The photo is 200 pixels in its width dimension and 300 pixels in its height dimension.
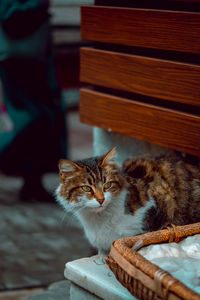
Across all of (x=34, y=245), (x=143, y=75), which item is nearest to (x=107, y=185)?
(x=143, y=75)

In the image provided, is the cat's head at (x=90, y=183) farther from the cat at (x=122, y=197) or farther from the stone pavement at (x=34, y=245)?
the stone pavement at (x=34, y=245)

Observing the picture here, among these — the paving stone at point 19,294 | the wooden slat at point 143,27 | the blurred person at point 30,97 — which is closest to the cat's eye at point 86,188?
the wooden slat at point 143,27

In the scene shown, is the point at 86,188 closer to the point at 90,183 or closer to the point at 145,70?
the point at 90,183

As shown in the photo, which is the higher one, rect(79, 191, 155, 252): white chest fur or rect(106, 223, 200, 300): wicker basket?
rect(106, 223, 200, 300): wicker basket

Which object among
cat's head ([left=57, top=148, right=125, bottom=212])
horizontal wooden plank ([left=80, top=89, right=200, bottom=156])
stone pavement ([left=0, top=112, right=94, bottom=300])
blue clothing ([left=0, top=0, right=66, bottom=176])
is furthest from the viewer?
blue clothing ([left=0, top=0, right=66, bottom=176])

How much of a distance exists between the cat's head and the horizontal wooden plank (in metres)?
0.45

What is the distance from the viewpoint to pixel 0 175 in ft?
19.1

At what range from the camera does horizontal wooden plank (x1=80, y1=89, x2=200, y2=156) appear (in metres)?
2.77

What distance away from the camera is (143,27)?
288 cm

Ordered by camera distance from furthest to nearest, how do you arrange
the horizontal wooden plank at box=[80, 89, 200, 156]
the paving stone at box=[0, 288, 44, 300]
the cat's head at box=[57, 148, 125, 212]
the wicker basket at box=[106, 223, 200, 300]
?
1. the paving stone at box=[0, 288, 44, 300]
2. the horizontal wooden plank at box=[80, 89, 200, 156]
3. the cat's head at box=[57, 148, 125, 212]
4. the wicker basket at box=[106, 223, 200, 300]

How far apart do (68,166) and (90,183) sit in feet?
0.50

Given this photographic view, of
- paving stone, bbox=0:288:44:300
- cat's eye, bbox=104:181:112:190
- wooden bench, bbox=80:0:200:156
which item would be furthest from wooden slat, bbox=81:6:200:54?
paving stone, bbox=0:288:44:300

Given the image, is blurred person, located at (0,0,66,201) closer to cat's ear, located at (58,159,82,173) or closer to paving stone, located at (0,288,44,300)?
paving stone, located at (0,288,44,300)

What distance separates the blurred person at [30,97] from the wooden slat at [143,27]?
1543 millimetres
